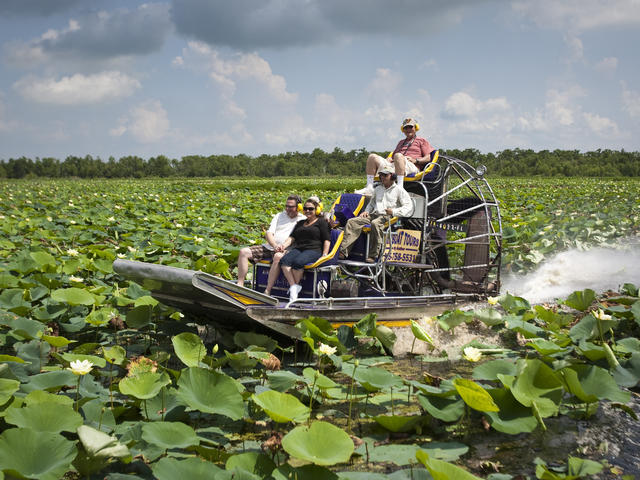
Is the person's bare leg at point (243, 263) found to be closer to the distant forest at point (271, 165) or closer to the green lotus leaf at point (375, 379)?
the green lotus leaf at point (375, 379)

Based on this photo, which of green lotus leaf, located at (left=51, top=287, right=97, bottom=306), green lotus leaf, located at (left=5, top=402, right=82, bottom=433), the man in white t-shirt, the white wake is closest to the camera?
green lotus leaf, located at (left=5, top=402, right=82, bottom=433)

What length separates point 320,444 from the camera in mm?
2480

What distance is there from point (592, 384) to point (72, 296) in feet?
14.4

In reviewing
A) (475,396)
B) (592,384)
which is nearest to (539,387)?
(592,384)

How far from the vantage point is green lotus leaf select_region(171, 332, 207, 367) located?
3.82 meters

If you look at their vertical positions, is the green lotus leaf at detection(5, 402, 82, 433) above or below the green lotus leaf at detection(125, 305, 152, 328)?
above

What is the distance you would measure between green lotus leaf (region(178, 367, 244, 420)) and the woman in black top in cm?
242

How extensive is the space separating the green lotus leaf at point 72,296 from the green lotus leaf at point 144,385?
2.05 metres

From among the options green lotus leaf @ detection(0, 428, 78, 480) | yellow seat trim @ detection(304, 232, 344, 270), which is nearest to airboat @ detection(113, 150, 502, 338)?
yellow seat trim @ detection(304, 232, 344, 270)

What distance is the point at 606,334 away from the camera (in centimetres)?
472

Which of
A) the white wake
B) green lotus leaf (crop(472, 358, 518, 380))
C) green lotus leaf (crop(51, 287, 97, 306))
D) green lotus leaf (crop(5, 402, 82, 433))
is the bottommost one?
the white wake

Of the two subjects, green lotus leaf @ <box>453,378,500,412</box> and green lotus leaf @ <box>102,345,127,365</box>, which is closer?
green lotus leaf @ <box>453,378,500,412</box>

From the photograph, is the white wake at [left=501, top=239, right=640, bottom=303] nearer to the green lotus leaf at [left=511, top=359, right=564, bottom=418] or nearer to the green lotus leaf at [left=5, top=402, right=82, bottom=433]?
the green lotus leaf at [left=511, top=359, right=564, bottom=418]

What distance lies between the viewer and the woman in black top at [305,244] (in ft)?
18.1
